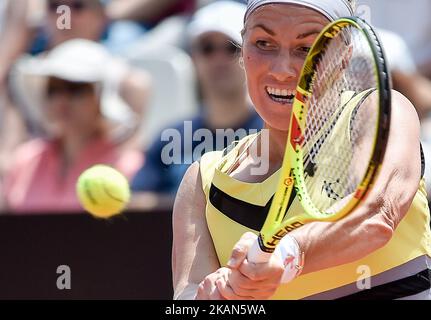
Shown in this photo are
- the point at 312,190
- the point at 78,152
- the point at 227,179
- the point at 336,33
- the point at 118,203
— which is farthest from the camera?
the point at 78,152

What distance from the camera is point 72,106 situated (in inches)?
194

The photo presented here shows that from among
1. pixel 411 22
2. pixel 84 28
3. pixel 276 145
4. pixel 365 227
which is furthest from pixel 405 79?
pixel 365 227

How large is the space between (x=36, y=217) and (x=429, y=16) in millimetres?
2112

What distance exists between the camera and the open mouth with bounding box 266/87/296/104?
226cm

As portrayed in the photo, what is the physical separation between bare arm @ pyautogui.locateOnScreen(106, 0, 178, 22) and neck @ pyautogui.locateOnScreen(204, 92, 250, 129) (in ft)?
3.93

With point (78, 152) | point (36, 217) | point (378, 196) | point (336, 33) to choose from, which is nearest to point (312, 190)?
point (378, 196)

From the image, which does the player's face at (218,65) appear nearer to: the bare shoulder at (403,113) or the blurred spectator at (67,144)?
the blurred spectator at (67,144)

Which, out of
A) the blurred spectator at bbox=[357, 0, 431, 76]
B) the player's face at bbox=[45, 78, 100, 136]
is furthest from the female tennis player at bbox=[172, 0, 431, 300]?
the blurred spectator at bbox=[357, 0, 431, 76]

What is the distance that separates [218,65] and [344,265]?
8.20ft

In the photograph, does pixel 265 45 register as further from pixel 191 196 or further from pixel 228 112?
pixel 228 112

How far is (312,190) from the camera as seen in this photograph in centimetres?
218

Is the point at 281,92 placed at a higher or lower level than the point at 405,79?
lower

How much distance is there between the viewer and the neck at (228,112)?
449 centimetres

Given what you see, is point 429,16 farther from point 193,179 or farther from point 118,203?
point 193,179
